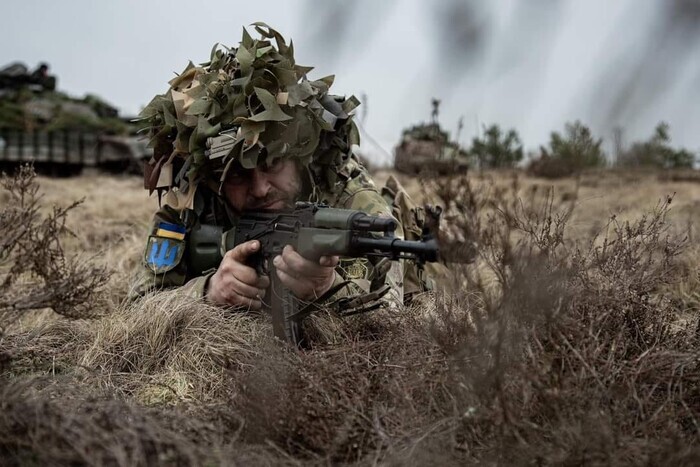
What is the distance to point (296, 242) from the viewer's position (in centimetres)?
271

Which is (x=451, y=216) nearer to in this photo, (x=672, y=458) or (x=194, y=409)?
(x=672, y=458)

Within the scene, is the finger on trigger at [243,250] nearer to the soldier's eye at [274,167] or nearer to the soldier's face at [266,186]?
the soldier's face at [266,186]

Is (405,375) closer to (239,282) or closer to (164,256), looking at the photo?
(239,282)

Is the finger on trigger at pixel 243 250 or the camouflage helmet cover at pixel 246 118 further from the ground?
the camouflage helmet cover at pixel 246 118

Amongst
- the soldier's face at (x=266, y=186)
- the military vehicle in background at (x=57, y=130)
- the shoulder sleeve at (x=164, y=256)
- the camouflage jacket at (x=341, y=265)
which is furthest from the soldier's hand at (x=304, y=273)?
the military vehicle in background at (x=57, y=130)

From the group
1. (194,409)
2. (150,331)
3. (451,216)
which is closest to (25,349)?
(150,331)

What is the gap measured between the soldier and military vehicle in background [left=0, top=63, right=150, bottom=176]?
32.9 feet

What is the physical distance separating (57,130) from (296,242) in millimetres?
17808

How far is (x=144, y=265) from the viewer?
143 inches

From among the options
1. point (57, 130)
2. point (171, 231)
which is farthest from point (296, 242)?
point (57, 130)

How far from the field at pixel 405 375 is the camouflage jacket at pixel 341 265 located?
0.19 meters

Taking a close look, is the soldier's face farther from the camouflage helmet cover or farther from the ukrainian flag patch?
the ukrainian flag patch

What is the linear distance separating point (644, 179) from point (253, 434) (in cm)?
910

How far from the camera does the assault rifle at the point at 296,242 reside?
7.52ft
